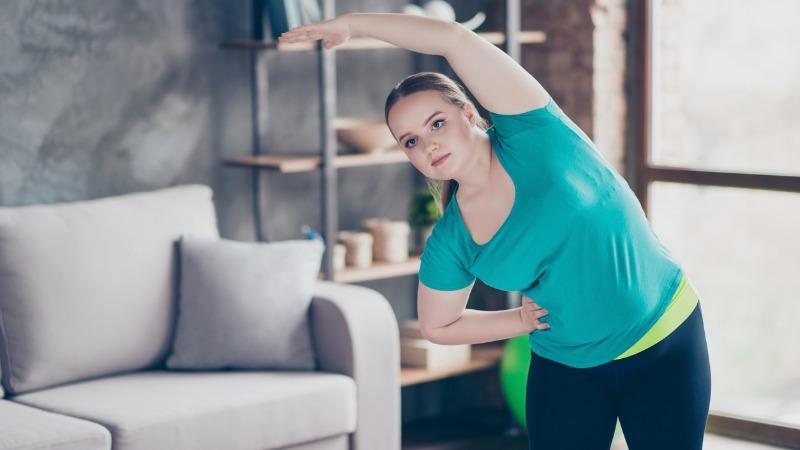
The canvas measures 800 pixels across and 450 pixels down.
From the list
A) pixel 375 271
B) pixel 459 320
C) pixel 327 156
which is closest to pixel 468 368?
pixel 375 271

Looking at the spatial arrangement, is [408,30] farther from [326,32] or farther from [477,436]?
[477,436]

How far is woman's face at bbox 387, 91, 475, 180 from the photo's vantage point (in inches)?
72.1

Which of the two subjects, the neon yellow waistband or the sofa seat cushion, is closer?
the neon yellow waistband

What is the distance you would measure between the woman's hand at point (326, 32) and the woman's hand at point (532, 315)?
0.54 metres

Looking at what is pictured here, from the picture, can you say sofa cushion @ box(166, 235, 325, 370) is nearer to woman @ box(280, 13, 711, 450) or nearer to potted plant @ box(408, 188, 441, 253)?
potted plant @ box(408, 188, 441, 253)

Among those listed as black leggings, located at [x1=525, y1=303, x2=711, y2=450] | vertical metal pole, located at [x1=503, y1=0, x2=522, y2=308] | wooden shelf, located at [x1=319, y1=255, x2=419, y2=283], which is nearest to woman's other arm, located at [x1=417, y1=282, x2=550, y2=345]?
black leggings, located at [x1=525, y1=303, x2=711, y2=450]

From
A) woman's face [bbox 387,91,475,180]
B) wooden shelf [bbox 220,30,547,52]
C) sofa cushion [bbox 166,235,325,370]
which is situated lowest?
sofa cushion [bbox 166,235,325,370]

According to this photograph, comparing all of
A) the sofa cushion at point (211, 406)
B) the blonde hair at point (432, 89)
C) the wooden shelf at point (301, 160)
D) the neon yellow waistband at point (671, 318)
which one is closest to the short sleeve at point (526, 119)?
the blonde hair at point (432, 89)

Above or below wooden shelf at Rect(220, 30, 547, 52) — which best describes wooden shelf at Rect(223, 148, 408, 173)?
below

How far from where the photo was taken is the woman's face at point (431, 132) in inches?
72.1

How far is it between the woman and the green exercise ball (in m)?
1.88

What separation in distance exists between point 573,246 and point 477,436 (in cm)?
244

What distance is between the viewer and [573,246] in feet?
5.83

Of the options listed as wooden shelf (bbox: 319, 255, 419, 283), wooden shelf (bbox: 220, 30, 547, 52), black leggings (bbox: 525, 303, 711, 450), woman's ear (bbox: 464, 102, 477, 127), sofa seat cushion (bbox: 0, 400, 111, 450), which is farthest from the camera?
wooden shelf (bbox: 319, 255, 419, 283)
